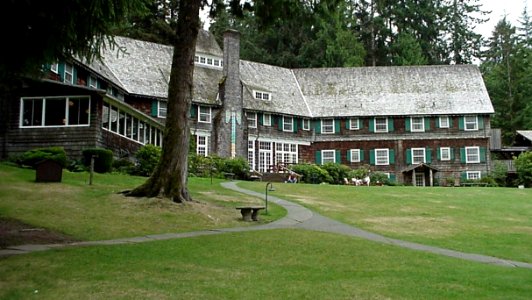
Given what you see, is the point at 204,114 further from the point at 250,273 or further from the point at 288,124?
the point at 250,273

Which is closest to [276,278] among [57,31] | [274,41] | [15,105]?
[57,31]

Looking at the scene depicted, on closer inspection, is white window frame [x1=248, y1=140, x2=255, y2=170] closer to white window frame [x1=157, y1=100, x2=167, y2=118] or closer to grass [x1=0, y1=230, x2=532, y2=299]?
white window frame [x1=157, y1=100, x2=167, y2=118]

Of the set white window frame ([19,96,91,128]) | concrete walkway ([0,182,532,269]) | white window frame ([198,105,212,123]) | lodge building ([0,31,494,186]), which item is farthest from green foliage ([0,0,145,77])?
white window frame ([198,105,212,123])

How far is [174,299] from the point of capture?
6.78 metres

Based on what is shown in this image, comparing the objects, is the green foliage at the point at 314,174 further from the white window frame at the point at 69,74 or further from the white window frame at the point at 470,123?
the white window frame at the point at 69,74

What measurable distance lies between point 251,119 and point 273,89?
501cm

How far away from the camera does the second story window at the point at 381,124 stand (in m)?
46.8

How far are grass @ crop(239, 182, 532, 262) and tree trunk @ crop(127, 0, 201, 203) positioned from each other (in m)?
5.40

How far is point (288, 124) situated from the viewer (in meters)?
45.8

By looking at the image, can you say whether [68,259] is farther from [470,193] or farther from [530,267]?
[470,193]

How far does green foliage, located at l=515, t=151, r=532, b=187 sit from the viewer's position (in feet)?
133

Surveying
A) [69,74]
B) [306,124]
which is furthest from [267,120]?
[69,74]

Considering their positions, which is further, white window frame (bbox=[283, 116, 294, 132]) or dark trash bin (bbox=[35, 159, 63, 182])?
white window frame (bbox=[283, 116, 294, 132])

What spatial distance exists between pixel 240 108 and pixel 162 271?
3470 centimetres
